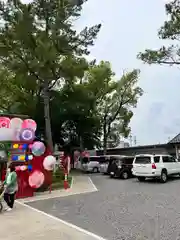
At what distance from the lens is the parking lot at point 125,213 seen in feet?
23.8

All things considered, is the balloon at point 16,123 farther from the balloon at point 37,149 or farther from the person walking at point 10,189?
the person walking at point 10,189

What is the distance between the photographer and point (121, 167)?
21766 mm

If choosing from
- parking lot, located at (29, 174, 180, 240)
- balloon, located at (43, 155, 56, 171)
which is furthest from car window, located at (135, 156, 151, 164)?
balloon, located at (43, 155, 56, 171)

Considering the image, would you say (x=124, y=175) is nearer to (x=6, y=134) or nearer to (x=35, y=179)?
(x=35, y=179)

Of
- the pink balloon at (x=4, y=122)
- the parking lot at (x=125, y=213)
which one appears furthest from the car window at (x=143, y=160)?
the pink balloon at (x=4, y=122)

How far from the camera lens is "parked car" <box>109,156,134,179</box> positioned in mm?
21703

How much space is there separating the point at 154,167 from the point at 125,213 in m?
9.00

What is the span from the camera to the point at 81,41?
83.1 feet

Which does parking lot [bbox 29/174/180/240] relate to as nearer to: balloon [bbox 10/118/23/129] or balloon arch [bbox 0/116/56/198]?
balloon arch [bbox 0/116/56/198]

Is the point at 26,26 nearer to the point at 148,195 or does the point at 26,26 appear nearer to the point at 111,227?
the point at 148,195

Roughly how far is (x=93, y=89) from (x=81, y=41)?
10.4 meters

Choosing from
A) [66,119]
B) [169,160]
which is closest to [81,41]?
[66,119]

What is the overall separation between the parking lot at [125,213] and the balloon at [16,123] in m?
3.71

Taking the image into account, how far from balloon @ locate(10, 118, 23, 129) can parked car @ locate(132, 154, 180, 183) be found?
8592 mm
